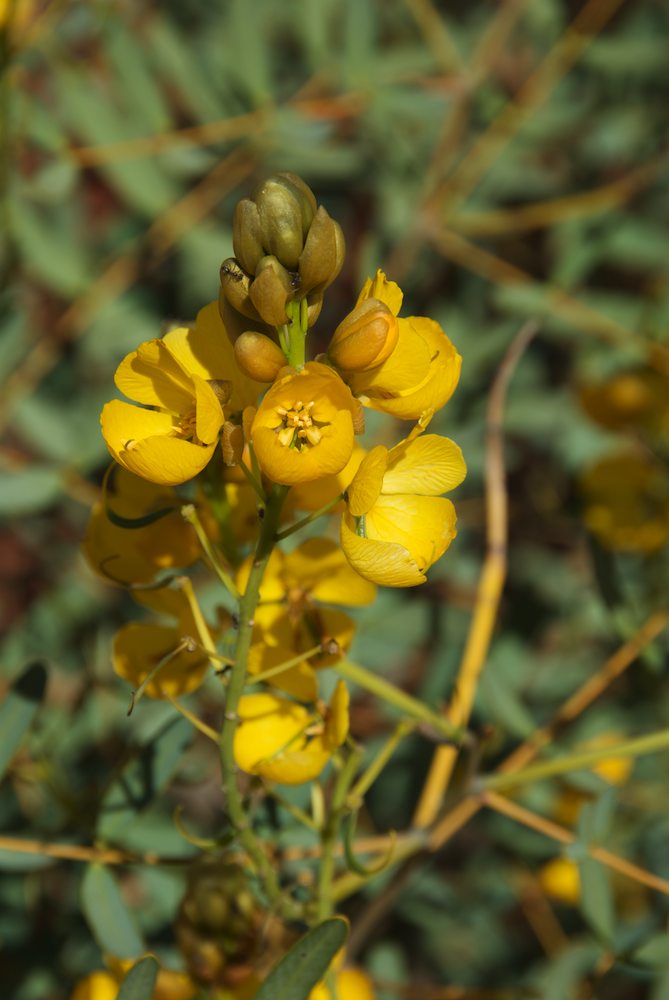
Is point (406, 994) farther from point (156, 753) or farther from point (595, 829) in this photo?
point (156, 753)

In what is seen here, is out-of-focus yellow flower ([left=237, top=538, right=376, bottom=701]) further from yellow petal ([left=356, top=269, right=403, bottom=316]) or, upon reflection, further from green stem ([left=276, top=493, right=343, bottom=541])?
yellow petal ([left=356, top=269, right=403, bottom=316])

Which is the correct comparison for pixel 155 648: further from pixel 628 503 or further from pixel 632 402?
pixel 632 402

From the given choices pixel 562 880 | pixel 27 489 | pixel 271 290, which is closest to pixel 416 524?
pixel 271 290

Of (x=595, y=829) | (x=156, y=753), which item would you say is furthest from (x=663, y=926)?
(x=156, y=753)

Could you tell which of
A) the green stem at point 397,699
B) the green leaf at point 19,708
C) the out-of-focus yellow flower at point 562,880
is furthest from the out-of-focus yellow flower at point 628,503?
the green leaf at point 19,708

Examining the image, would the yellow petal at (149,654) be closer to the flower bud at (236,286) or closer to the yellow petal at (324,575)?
the yellow petal at (324,575)
